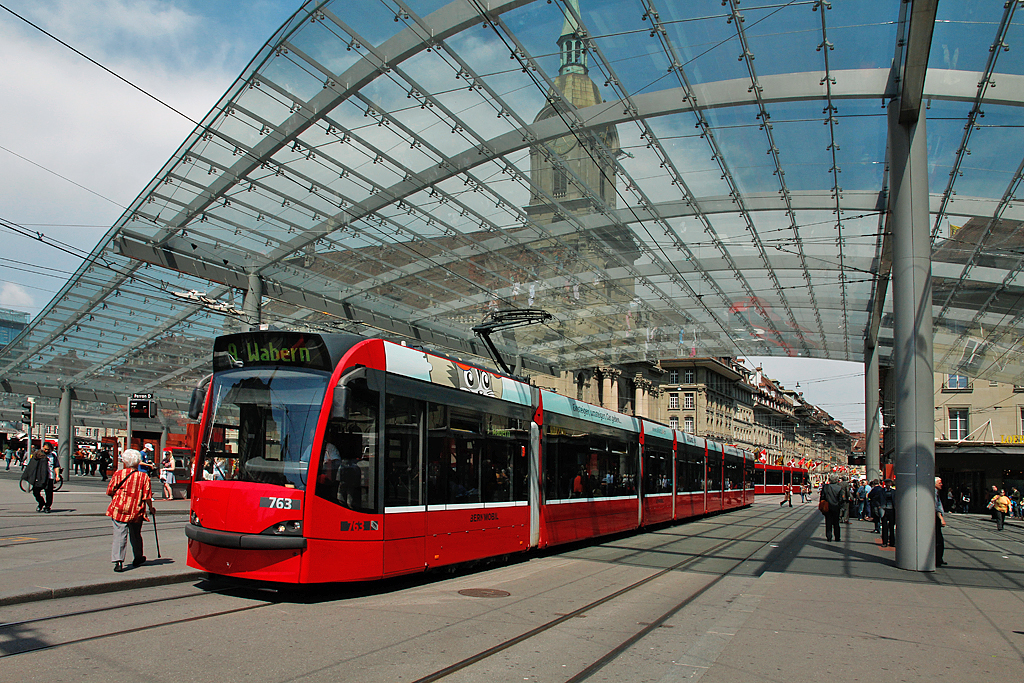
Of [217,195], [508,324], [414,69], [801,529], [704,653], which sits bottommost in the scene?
[801,529]

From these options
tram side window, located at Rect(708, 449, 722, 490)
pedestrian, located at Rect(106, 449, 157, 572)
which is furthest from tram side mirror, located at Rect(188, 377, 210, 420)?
tram side window, located at Rect(708, 449, 722, 490)

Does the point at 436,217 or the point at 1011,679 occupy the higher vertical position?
the point at 436,217

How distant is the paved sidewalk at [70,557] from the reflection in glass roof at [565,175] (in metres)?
5.55

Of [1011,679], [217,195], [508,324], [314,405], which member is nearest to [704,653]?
[1011,679]

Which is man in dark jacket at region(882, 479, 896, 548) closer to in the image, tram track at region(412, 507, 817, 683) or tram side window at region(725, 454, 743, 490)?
tram track at region(412, 507, 817, 683)

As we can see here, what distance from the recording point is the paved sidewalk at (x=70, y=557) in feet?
26.2

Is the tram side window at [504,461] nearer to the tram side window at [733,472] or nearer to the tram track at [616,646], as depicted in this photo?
the tram track at [616,646]

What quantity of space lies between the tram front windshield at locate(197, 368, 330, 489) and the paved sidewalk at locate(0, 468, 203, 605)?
153 centimetres

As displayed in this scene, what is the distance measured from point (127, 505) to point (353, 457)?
3020mm

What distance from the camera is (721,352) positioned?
40625mm

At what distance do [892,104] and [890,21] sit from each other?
5.30 feet

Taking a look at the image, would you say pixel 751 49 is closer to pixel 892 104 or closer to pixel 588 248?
pixel 892 104

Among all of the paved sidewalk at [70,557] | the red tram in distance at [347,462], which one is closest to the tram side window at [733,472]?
the red tram in distance at [347,462]

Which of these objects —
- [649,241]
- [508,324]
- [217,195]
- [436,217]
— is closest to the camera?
[508,324]
